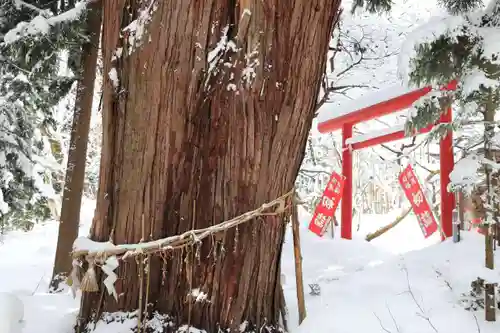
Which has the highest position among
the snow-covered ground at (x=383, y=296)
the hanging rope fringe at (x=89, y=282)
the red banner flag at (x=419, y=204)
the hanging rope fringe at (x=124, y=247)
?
the red banner flag at (x=419, y=204)

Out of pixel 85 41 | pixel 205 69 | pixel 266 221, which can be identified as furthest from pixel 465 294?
pixel 85 41

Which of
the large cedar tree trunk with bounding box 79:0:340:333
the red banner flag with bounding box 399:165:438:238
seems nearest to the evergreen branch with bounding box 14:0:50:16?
the large cedar tree trunk with bounding box 79:0:340:333

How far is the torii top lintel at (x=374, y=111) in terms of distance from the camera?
19.3 feet

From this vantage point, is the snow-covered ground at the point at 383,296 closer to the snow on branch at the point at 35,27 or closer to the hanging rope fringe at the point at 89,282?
the hanging rope fringe at the point at 89,282

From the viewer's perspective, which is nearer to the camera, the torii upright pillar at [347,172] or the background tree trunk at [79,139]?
the background tree trunk at [79,139]

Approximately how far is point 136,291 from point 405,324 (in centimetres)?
153

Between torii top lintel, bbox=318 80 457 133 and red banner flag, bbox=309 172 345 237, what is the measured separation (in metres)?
0.96

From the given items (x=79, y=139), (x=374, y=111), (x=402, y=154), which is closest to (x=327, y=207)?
(x=374, y=111)

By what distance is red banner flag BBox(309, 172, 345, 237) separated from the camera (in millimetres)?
6852

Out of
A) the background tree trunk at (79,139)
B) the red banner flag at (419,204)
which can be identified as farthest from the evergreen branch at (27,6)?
the red banner flag at (419,204)

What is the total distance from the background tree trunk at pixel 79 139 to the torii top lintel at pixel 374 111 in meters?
3.64

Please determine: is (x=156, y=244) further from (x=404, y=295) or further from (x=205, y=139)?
(x=404, y=295)

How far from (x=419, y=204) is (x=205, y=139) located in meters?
4.85

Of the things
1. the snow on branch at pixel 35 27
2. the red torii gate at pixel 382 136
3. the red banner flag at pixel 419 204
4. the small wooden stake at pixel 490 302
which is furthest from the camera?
the red banner flag at pixel 419 204
